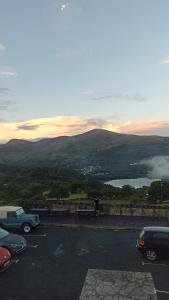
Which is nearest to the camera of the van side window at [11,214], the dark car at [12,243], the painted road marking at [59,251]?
the dark car at [12,243]

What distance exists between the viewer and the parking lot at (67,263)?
581 inches

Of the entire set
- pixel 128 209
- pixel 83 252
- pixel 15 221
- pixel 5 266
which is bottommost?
pixel 83 252

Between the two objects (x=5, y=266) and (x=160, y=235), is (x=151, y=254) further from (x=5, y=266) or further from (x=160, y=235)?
(x=5, y=266)

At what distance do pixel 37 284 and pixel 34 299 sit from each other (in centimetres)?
144

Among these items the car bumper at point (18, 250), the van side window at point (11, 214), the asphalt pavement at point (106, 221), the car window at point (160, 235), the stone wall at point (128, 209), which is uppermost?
the van side window at point (11, 214)

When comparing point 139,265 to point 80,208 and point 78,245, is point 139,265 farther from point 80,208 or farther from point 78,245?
point 80,208

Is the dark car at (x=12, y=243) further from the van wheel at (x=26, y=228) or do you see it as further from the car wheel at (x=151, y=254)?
the car wheel at (x=151, y=254)

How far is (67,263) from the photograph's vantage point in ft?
58.7

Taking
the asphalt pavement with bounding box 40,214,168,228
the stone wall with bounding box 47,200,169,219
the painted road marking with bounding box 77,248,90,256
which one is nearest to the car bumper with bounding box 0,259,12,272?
the painted road marking with bounding box 77,248,90,256

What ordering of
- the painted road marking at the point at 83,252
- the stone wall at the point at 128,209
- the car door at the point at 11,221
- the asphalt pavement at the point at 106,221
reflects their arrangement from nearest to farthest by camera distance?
the painted road marking at the point at 83,252 < the car door at the point at 11,221 < the asphalt pavement at the point at 106,221 < the stone wall at the point at 128,209

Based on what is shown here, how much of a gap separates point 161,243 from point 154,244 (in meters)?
0.34

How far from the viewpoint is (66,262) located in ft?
59.2

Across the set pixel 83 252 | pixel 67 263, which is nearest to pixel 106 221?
pixel 83 252

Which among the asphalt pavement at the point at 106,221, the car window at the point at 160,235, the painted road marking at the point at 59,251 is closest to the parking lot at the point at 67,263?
the painted road marking at the point at 59,251
